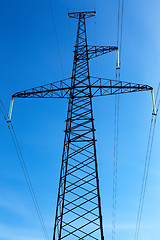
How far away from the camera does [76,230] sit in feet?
45.3

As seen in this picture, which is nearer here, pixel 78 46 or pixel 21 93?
pixel 21 93

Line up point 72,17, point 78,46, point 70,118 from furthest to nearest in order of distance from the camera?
point 72,17 → point 78,46 → point 70,118

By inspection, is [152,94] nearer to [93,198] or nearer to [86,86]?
[86,86]

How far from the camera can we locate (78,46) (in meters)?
21.6

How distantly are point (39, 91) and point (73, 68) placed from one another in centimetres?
314

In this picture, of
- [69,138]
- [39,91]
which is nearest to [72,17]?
[39,91]

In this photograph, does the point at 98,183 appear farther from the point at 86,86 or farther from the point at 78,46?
the point at 78,46

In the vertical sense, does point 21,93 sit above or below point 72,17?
below

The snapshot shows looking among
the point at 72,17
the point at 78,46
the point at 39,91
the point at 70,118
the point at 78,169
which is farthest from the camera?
the point at 72,17

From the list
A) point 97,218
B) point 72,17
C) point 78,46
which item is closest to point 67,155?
point 97,218

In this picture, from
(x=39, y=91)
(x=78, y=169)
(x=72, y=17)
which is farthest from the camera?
(x=72, y=17)

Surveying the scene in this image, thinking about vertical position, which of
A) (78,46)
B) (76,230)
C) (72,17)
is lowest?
(76,230)

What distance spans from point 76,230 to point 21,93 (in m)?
10.5

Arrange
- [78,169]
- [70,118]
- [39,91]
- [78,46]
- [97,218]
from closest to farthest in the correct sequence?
[97,218], [78,169], [70,118], [39,91], [78,46]
